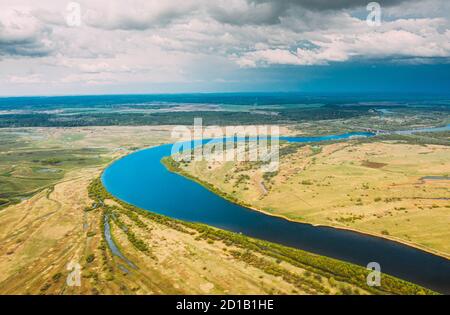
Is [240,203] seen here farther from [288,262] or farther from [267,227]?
[288,262]

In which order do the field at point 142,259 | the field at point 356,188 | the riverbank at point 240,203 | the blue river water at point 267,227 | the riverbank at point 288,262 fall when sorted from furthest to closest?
1. the field at point 356,188
2. the riverbank at point 240,203
3. the blue river water at point 267,227
4. the field at point 142,259
5. the riverbank at point 288,262

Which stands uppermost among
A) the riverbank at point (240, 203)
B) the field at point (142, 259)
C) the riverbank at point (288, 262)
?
the riverbank at point (240, 203)

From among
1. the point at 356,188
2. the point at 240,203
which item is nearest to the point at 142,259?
the point at 240,203

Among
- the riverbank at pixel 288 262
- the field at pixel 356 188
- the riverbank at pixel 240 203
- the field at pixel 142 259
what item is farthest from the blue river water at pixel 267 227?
the field at pixel 142 259

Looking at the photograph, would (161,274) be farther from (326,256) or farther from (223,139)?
(223,139)

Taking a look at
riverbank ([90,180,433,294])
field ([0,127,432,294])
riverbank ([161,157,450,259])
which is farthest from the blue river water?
field ([0,127,432,294])

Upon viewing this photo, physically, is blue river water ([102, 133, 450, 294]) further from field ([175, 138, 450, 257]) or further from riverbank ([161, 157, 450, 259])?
field ([175, 138, 450, 257])

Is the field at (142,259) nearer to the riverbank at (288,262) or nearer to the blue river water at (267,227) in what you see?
the riverbank at (288,262)
